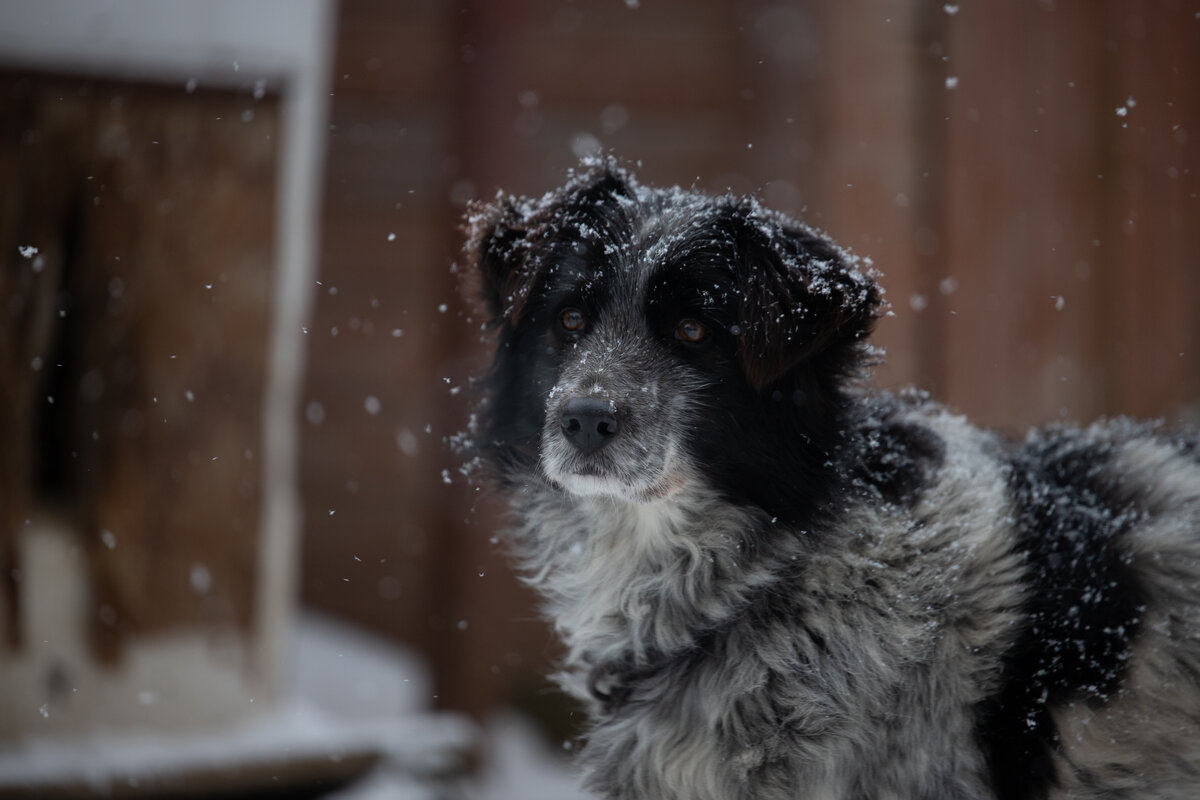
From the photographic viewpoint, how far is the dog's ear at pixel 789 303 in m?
2.26

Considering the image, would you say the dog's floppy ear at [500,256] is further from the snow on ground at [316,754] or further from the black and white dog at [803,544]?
the snow on ground at [316,754]

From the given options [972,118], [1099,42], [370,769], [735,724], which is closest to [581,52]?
[972,118]

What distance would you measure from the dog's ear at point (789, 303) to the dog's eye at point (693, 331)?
11 centimetres

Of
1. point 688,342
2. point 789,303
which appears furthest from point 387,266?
point 789,303

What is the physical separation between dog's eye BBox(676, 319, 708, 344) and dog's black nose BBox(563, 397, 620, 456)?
0.25 metres

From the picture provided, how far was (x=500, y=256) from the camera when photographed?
8.73ft

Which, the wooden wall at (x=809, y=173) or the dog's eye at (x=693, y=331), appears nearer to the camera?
the dog's eye at (x=693, y=331)

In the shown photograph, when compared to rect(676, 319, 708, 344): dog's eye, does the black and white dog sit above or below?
below

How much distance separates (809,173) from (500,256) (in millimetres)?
3517

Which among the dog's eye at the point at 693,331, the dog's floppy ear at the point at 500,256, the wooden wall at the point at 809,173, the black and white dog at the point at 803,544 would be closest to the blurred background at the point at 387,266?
the wooden wall at the point at 809,173

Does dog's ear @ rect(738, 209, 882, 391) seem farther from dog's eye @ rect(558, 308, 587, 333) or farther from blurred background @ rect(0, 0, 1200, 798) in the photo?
blurred background @ rect(0, 0, 1200, 798)

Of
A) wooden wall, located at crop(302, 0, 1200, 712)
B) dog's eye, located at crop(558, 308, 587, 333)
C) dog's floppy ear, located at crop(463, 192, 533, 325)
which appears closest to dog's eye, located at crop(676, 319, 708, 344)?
dog's eye, located at crop(558, 308, 587, 333)

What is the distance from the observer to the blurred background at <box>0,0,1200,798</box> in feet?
11.8

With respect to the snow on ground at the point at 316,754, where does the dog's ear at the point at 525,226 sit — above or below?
above
